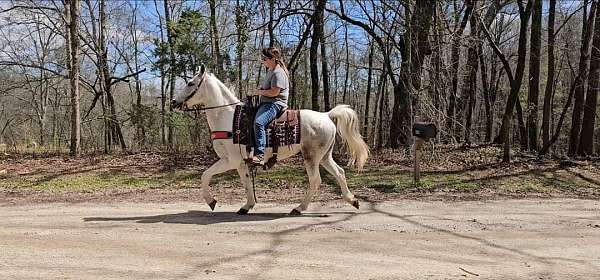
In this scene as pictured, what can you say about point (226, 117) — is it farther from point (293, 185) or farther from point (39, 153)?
point (39, 153)

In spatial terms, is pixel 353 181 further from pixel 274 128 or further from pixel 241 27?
pixel 241 27

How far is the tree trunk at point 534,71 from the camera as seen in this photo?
18.2 meters

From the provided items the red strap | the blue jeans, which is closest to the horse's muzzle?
the red strap

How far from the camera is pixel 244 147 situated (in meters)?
7.64

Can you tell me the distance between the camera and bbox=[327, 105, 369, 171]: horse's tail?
28.0 ft

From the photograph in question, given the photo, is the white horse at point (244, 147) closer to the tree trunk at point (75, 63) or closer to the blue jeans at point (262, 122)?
the blue jeans at point (262, 122)

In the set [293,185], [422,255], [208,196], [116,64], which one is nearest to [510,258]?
[422,255]

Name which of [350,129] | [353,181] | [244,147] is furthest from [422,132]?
[244,147]

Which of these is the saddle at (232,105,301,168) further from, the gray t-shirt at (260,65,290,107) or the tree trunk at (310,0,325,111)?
the tree trunk at (310,0,325,111)

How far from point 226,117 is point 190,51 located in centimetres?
1315

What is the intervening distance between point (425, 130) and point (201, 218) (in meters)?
5.62

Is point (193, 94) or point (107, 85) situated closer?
point (193, 94)

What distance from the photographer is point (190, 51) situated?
2000 centimetres

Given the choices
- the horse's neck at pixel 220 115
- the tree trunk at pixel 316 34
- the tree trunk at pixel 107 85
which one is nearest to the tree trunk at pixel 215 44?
the tree trunk at pixel 316 34
